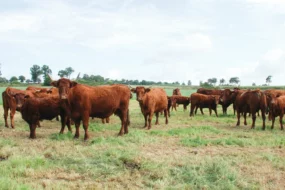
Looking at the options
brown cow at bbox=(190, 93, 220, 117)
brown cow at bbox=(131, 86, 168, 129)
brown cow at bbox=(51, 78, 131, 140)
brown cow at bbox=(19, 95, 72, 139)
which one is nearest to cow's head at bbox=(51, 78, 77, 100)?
brown cow at bbox=(51, 78, 131, 140)

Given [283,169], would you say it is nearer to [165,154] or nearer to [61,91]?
[165,154]

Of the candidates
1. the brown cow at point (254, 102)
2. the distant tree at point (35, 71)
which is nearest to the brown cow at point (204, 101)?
the brown cow at point (254, 102)

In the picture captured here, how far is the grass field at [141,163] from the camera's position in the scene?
5.76 m

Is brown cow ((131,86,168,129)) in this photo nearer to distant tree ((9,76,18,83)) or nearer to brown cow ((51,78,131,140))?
brown cow ((51,78,131,140))

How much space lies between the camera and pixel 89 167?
6.61 m

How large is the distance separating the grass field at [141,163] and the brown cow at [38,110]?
65 cm

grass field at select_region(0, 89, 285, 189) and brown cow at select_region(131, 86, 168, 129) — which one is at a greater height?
brown cow at select_region(131, 86, 168, 129)

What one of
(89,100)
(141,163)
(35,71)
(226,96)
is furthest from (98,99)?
(35,71)

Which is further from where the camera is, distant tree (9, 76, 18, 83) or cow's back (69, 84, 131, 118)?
distant tree (9, 76, 18, 83)

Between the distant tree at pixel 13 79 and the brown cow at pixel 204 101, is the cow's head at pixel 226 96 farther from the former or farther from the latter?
the distant tree at pixel 13 79

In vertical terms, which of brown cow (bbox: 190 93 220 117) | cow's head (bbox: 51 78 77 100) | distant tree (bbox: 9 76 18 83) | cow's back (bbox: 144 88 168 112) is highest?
distant tree (bbox: 9 76 18 83)

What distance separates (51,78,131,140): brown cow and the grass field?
87 cm

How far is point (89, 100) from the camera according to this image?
1022 centimetres

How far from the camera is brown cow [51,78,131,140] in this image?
32.2 ft
